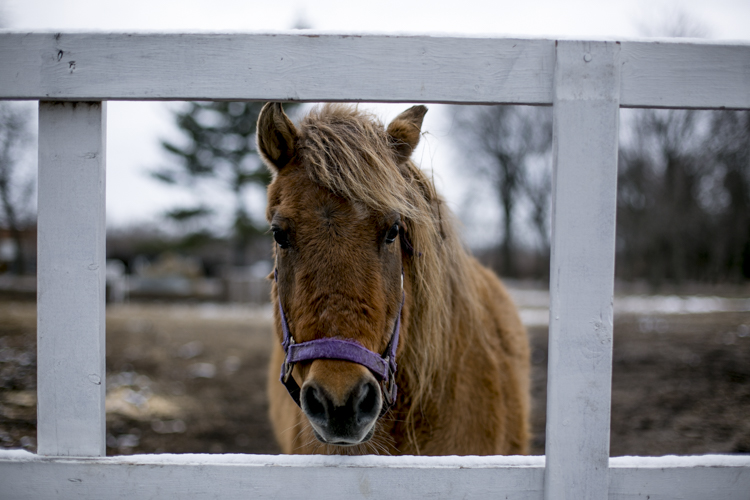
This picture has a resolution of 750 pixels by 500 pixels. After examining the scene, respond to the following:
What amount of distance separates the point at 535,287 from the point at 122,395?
20.2 m

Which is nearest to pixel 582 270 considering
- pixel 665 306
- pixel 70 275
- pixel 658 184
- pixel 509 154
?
pixel 70 275

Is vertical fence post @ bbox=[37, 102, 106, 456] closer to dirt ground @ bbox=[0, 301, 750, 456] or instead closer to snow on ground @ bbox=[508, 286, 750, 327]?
dirt ground @ bbox=[0, 301, 750, 456]

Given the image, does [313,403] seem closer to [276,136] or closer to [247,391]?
[276,136]

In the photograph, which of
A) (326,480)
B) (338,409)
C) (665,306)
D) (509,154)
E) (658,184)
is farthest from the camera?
(509,154)

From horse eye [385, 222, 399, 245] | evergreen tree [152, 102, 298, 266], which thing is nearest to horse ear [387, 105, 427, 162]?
horse eye [385, 222, 399, 245]

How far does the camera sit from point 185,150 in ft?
58.1

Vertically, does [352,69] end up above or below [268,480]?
above

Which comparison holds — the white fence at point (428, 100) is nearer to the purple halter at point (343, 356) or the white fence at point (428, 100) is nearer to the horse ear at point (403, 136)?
the purple halter at point (343, 356)

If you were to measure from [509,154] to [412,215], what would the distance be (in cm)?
2243

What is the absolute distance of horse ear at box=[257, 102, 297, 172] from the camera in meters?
1.62

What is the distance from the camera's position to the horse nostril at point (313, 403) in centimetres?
129

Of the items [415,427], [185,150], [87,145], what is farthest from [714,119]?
[185,150]

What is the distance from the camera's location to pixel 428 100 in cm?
112

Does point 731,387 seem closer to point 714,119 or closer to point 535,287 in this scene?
point 714,119
